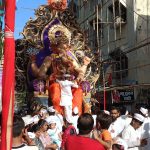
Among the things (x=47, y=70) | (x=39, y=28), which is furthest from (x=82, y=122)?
(x=39, y=28)

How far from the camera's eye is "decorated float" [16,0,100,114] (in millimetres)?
8984

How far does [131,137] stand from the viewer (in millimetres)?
6078

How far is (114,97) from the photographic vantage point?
19750mm

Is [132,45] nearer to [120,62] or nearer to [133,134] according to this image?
[120,62]

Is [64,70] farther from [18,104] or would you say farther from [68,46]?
[18,104]

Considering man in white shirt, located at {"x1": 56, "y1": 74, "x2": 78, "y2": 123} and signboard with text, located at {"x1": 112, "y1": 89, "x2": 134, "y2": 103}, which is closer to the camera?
man in white shirt, located at {"x1": 56, "y1": 74, "x2": 78, "y2": 123}

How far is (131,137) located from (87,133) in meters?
2.25

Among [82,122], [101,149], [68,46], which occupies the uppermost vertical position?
[68,46]

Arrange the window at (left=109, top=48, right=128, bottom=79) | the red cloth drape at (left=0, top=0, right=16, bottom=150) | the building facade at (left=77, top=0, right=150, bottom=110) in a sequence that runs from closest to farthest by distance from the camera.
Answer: the red cloth drape at (left=0, top=0, right=16, bottom=150) → the building facade at (left=77, top=0, right=150, bottom=110) → the window at (left=109, top=48, right=128, bottom=79)

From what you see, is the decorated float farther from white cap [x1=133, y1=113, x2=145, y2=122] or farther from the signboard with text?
the signboard with text

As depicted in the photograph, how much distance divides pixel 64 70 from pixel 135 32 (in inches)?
466

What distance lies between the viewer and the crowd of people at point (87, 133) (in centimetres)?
388

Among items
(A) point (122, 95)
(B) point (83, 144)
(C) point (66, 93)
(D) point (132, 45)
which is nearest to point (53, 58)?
(C) point (66, 93)

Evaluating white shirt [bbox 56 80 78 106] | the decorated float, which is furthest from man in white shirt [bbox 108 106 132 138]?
the decorated float
